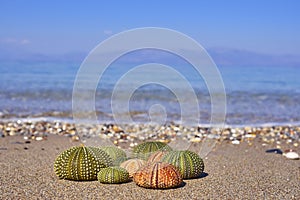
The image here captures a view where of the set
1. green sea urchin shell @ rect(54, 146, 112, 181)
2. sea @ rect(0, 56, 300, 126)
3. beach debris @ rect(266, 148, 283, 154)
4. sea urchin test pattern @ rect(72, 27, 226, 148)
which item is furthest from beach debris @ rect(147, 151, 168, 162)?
sea @ rect(0, 56, 300, 126)

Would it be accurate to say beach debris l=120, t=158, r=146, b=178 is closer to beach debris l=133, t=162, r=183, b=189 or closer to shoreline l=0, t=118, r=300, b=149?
beach debris l=133, t=162, r=183, b=189

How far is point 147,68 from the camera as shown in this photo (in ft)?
43.0

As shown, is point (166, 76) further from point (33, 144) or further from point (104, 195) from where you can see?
point (104, 195)

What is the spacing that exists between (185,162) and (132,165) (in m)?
0.60

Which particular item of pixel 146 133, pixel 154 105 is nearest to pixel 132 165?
pixel 146 133

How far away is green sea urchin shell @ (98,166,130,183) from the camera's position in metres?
4.53

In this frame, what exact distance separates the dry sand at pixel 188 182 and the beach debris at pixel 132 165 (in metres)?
0.18

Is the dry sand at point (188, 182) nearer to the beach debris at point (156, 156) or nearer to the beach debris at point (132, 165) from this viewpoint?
the beach debris at point (132, 165)

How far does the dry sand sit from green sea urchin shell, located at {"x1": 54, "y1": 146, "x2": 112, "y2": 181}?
0.28 ft

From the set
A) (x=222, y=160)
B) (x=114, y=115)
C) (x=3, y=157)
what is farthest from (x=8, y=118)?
(x=222, y=160)

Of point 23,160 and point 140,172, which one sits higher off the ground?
point 140,172

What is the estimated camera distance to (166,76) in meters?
23.4

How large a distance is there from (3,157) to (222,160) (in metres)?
3.22

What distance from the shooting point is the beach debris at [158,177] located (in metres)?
4.33
